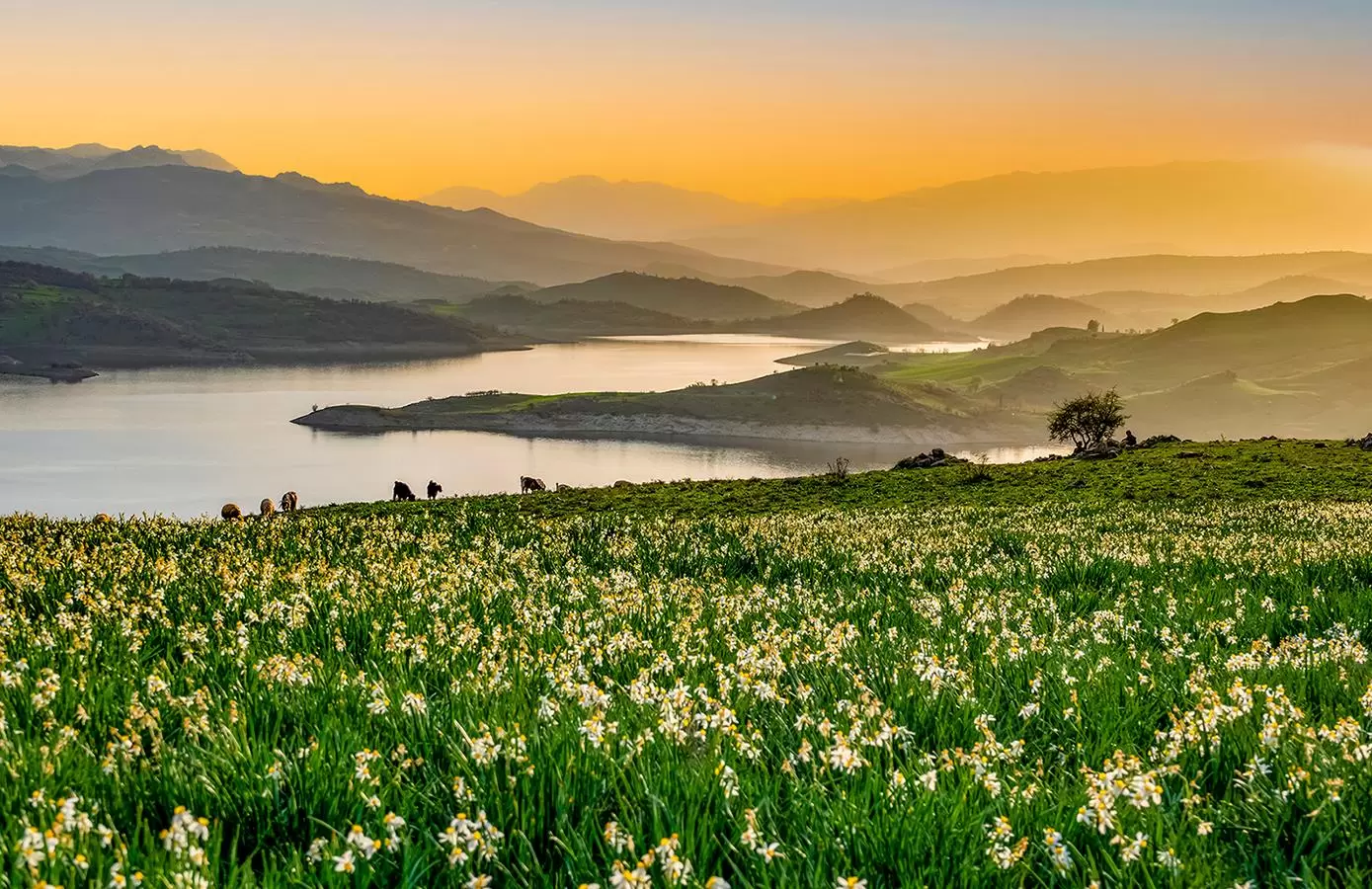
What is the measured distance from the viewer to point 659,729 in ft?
17.1

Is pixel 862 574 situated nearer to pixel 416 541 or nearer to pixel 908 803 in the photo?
pixel 416 541

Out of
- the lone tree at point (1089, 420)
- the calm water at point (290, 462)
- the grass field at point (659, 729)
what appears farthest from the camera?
the calm water at point (290, 462)

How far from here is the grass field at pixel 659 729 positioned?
3.80 metres

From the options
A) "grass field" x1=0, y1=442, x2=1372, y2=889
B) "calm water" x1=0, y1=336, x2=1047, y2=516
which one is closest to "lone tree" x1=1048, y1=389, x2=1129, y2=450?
"calm water" x1=0, y1=336, x2=1047, y2=516

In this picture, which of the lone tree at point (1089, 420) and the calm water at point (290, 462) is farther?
the calm water at point (290, 462)

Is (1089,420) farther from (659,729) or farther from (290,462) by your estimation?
(290,462)

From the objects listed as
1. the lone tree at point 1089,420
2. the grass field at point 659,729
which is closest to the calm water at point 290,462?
the lone tree at point 1089,420

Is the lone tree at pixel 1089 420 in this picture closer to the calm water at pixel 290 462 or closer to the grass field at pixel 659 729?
the calm water at pixel 290 462

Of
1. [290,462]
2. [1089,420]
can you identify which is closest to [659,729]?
[1089,420]

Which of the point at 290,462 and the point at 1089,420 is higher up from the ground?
the point at 1089,420

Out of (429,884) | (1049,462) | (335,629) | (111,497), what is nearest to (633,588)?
(335,629)

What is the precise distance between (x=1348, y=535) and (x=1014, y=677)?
1720cm

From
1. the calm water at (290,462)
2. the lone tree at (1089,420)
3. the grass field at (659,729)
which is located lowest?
the calm water at (290,462)

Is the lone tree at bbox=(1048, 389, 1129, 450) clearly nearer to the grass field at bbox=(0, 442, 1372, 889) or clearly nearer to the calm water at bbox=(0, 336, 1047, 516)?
the calm water at bbox=(0, 336, 1047, 516)
